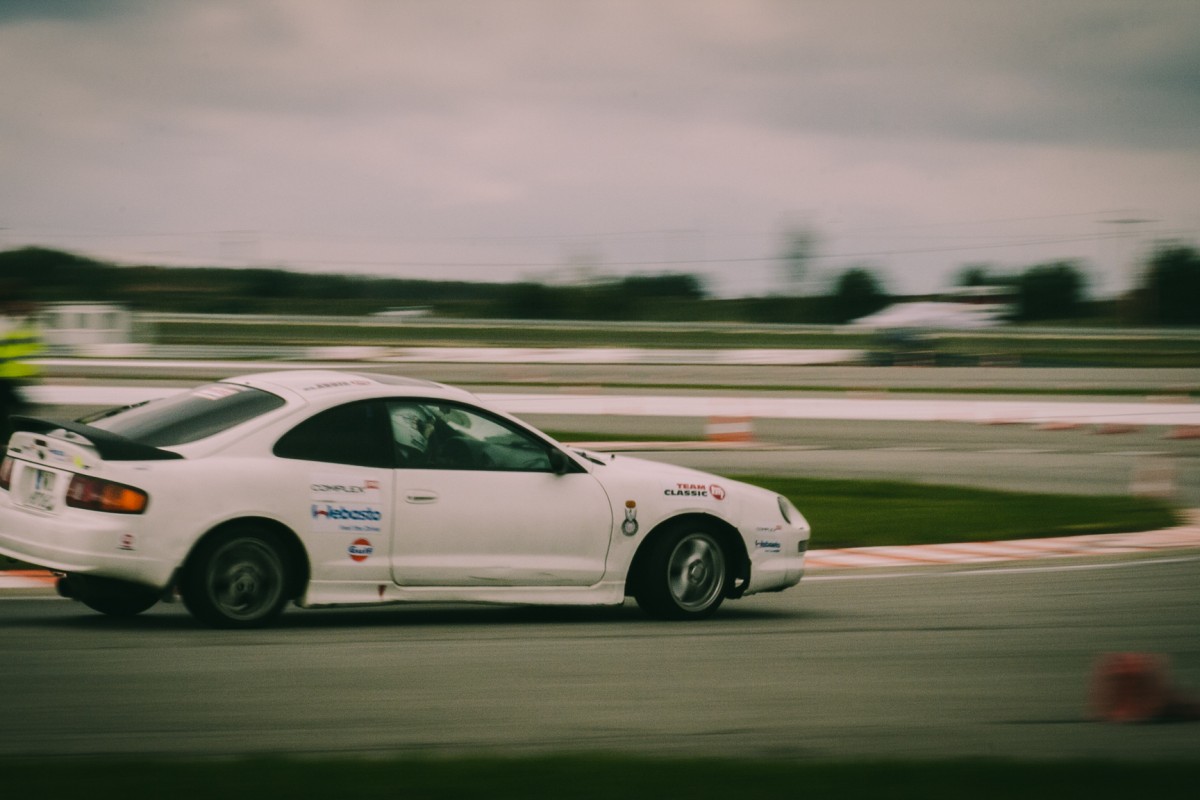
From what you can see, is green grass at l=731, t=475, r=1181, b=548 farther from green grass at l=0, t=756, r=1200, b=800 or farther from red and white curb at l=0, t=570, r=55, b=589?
green grass at l=0, t=756, r=1200, b=800

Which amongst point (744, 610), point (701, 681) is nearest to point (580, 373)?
point (744, 610)

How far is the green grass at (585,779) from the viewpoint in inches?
174

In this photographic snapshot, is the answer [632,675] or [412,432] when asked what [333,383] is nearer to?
[412,432]

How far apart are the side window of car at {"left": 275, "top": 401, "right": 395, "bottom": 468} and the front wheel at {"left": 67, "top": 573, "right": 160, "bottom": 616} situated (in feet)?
3.36

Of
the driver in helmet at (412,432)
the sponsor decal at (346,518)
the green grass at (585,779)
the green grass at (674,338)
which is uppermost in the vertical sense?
the green grass at (674,338)

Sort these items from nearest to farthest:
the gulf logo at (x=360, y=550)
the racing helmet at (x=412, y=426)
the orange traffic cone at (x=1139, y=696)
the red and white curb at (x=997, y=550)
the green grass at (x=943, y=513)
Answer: the orange traffic cone at (x=1139, y=696)
the gulf logo at (x=360, y=550)
the racing helmet at (x=412, y=426)
the red and white curb at (x=997, y=550)
the green grass at (x=943, y=513)

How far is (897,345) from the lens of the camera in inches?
1813

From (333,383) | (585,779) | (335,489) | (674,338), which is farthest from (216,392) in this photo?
(674,338)

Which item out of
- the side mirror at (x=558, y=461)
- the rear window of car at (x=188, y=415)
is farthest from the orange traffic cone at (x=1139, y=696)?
the rear window of car at (x=188, y=415)

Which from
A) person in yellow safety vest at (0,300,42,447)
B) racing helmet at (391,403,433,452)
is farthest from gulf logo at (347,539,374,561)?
person in yellow safety vest at (0,300,42,447)

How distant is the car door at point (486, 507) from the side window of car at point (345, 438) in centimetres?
9

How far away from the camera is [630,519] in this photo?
8.20 m

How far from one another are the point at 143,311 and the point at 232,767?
153 feet

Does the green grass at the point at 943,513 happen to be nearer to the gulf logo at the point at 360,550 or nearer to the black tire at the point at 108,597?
the gulf logo at the point at 360,550
